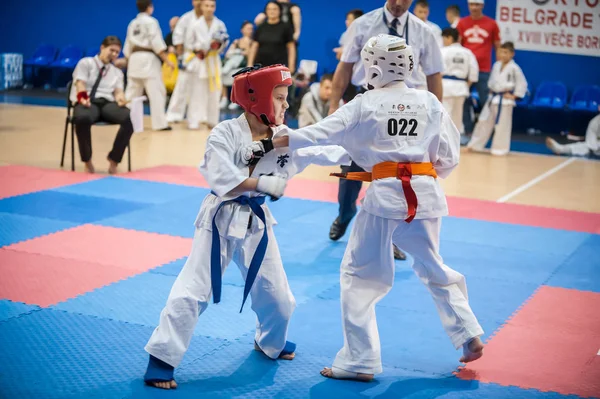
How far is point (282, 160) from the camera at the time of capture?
154 inches

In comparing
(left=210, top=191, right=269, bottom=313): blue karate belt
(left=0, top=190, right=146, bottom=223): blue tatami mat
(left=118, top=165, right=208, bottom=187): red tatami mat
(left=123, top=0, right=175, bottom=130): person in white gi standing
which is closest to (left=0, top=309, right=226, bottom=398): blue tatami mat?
(left=210, top=191, right=269, bottom=313): blue karate belt

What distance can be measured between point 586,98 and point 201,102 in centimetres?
637

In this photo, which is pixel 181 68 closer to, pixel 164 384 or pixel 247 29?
pixel 247 29

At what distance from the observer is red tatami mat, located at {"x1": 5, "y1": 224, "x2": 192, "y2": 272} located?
5.88 m

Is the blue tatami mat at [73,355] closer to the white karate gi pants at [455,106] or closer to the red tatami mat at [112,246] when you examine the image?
the red tatami mat at [112,246]

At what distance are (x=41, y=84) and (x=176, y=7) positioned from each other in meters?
3.58

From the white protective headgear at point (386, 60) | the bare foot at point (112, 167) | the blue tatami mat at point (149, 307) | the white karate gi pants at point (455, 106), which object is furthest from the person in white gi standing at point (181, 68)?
the white protective headgear at point (386, 60)

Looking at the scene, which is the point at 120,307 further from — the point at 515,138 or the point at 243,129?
the point at 515,138

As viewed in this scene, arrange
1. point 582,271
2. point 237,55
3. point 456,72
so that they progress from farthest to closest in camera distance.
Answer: point 237,55, point 456,72, point 582,271

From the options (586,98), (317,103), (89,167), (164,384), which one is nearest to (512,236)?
(164,384)

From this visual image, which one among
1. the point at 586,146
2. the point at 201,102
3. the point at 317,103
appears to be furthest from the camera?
the point at 201,102

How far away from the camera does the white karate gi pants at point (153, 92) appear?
12.4 metres

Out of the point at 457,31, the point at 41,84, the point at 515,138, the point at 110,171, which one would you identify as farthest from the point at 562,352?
the point at 41,84

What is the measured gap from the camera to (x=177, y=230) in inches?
266
